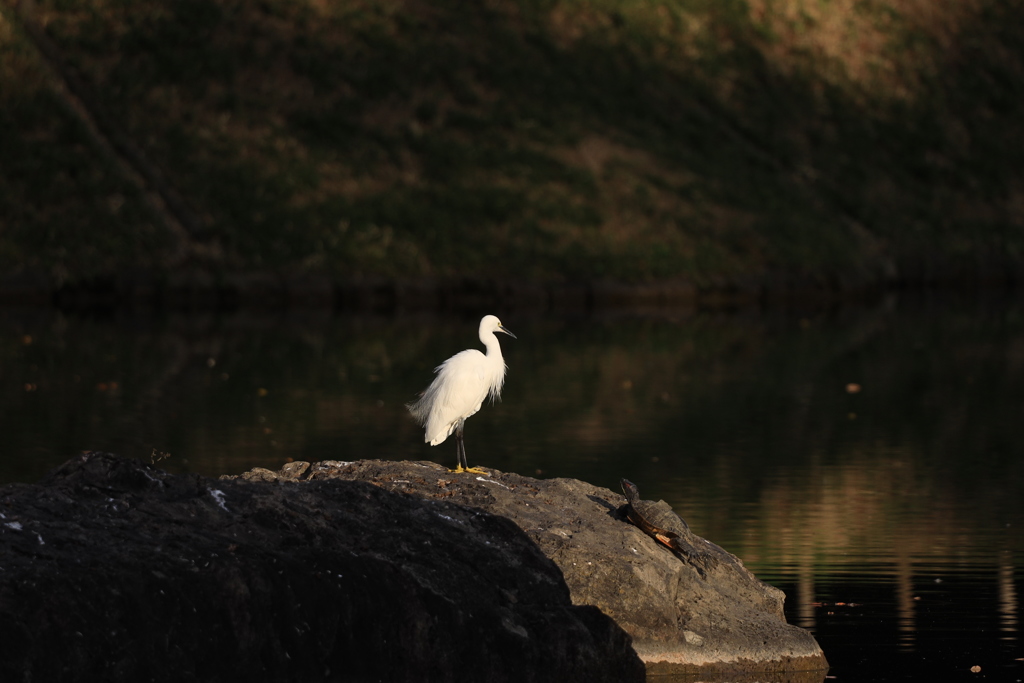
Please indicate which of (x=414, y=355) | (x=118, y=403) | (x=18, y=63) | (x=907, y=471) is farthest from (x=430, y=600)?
(x=18, y=63)

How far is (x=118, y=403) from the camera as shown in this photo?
2798 centimetres

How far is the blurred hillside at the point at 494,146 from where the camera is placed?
56375 millimetres

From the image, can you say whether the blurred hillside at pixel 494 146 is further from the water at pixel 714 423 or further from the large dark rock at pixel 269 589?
the large dark rock at pixel 269 589

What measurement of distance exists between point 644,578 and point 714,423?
13895 mm

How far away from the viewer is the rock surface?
39.2 feet

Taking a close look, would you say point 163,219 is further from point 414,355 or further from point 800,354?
point 800,354

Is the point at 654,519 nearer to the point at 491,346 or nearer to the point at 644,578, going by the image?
the point at 644,578

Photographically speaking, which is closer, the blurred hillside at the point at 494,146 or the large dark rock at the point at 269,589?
the large dark rock at the point at 269,589

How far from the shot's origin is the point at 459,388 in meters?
15.2

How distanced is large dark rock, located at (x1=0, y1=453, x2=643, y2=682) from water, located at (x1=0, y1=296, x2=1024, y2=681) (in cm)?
233

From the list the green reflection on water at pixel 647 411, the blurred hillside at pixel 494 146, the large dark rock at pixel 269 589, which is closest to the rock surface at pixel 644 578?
the large dark rock at pixel 269 589

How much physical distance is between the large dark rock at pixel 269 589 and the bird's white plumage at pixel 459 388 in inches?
126

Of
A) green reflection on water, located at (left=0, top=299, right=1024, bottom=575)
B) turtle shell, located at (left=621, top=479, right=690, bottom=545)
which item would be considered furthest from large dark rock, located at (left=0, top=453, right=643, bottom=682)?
green reflection on water, located at (left=0, top=299, right=1024, bottom=575)

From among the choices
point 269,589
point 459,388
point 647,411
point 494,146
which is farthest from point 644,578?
point 494,146
